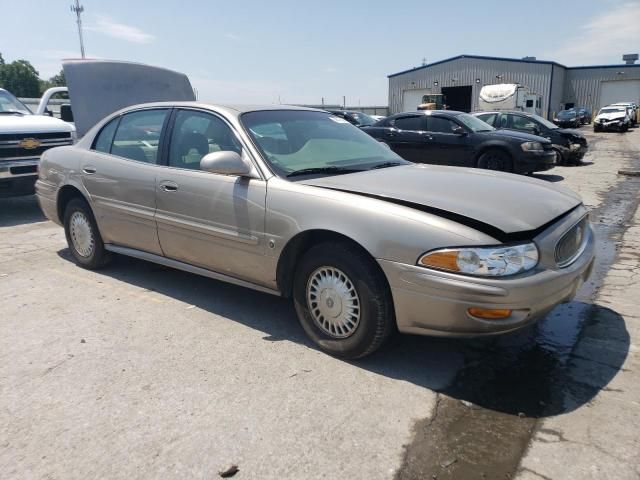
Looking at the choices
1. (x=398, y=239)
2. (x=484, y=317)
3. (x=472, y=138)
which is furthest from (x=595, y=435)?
→ (x=472, y=138)

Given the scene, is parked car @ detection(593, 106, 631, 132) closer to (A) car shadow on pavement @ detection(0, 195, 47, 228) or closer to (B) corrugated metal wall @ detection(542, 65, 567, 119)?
(B) corrugated metal wall @ detection(542, 65, 567, 119)

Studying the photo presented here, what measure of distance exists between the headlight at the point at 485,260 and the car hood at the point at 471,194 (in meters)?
0.09

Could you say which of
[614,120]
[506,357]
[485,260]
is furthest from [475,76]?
[485,260]

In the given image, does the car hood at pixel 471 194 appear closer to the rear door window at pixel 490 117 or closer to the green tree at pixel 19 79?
the rear door window at pixel 490 117

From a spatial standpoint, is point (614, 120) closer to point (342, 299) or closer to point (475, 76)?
point (475, 76)

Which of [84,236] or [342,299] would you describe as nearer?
[342,299]

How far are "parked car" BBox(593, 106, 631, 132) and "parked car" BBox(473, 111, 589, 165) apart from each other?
20207 millimetres

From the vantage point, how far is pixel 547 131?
13734 millimetres

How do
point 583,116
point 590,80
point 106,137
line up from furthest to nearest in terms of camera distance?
point 590,80 → point 583,116 → point 106,137

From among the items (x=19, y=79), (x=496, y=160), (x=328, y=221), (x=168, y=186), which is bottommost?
(x=496, y=160)

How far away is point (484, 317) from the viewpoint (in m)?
2.68

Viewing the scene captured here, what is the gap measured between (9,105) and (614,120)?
32.3 meters

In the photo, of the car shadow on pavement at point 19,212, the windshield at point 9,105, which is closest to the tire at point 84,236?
the car shadow on pavement at point 19,212

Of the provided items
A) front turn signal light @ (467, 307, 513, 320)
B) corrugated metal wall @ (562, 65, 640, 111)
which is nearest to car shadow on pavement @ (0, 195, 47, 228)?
front turn signal light @ (467, 307, 513, 320)
